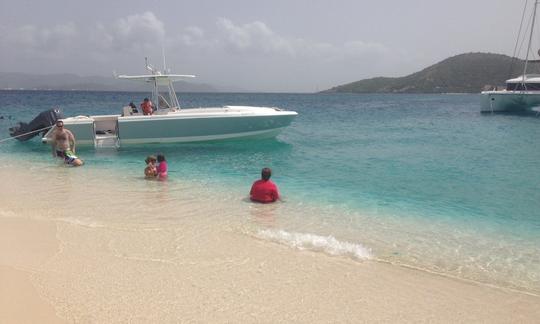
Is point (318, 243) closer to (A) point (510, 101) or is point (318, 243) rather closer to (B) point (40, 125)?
(B) point (40, 125)

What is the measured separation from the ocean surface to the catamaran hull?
22.1 metres

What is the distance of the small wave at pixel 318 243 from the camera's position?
234 inches

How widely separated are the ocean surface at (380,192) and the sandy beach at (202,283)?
22.7 inches

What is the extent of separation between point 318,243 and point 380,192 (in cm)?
423

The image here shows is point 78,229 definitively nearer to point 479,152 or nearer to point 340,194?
point 340,194

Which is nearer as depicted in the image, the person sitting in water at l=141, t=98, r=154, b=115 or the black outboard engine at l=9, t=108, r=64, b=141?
the person sitting in water at l=141, t=98, r=154, b=115

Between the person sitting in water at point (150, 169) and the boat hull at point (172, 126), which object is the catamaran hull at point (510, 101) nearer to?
the boat hull at point (172, 126)

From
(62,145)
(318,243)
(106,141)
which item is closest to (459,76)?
(106,141)

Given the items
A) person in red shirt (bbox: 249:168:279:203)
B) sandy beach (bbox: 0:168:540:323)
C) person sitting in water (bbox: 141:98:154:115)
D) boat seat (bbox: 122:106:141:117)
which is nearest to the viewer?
sandy beach (bbox: 0:168:540:323)

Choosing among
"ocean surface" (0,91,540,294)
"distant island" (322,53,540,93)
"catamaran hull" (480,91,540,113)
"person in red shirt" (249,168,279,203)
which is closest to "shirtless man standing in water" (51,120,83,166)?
"ocean surface" (0,91,540,294)

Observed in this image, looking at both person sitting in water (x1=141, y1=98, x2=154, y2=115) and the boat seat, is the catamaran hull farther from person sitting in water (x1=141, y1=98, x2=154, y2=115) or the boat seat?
the boat seat

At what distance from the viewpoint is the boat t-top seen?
16641 mm

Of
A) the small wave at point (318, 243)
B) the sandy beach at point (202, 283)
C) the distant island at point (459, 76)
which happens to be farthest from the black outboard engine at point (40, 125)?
the distant island at point (459, 76)

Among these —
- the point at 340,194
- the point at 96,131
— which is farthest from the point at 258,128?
the point at 340,194
